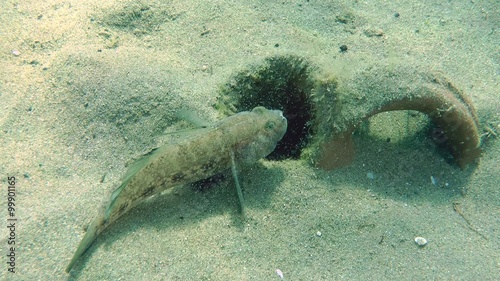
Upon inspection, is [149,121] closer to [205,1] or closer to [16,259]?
[16,259]

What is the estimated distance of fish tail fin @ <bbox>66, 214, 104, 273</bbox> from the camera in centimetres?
257

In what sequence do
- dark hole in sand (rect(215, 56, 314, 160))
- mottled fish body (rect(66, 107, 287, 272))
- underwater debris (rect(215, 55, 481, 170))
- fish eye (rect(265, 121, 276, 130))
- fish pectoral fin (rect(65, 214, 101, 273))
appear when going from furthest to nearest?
dark hole in sand (rect(215, 56, 314, 160)) < fish eye (rect(265, 121, 276, 130)) < underwater debris (rect(215, 55, 481, 170)) < mottled fish body (rect(66, 107, 287, 272)) < fish pectoral fin (rect(65, 214, 101, 273))

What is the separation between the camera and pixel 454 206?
351 centimetres

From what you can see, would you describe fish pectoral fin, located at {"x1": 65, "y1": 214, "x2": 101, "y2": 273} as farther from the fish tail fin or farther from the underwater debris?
the underwater debris

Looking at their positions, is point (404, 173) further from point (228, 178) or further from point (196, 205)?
point (196, 205)

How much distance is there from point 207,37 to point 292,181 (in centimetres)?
269

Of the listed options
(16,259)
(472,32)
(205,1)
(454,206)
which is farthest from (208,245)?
(472,32)

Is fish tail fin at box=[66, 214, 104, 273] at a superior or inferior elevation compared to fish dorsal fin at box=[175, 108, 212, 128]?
inferior

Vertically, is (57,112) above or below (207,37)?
below

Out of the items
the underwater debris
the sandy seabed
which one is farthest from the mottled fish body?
the underwater debris

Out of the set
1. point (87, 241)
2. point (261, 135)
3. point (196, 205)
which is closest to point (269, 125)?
point (261, 135)

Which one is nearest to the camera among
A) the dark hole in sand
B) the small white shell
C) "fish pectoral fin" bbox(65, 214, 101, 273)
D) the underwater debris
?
"fish pectoral fin" bbox(65, 214, 101, 273)

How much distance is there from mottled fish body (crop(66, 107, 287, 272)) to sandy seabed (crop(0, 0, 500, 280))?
25 cm

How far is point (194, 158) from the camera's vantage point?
3037mm
